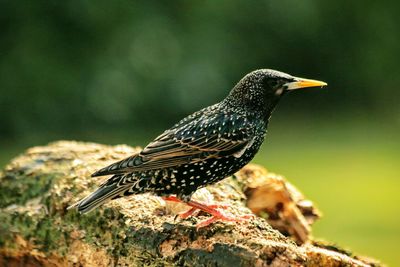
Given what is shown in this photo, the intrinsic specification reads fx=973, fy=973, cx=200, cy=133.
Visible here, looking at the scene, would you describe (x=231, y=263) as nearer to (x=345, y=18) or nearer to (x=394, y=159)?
(x=394, y=159)

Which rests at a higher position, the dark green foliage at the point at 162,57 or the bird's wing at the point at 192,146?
the dark green foliage at the point at 162,57

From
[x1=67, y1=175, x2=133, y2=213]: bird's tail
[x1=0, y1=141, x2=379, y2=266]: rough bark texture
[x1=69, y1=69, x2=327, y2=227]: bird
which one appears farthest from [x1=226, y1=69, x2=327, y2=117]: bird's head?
[x1=67, y1=175, x2=133, y2=213]: bird's tail

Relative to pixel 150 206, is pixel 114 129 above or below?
above

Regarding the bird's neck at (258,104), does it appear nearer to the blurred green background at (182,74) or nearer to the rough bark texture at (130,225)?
the rough bark texture at (130,225)

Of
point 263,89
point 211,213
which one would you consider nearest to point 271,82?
point 263,89

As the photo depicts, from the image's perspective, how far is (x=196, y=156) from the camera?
5.35 meters

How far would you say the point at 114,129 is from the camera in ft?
38.4

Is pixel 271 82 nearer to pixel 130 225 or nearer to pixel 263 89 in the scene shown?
pixel 263 89

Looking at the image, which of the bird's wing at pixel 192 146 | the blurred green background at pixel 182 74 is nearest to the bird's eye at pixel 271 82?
the bird's wing at pixel 192 146

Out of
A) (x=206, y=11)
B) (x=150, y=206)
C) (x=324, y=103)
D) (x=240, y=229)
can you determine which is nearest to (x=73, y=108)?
(x=206, y=11)

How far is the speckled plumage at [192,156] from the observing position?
17.3 feet

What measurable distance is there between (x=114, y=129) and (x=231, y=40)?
6.40 feet

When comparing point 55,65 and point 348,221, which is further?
point 55,65

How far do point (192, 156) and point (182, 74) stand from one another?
6616 mm
